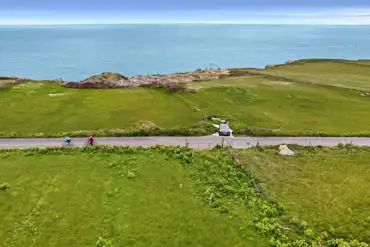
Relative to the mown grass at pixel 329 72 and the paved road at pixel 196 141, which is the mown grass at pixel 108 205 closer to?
the paved road at pixel 196 141

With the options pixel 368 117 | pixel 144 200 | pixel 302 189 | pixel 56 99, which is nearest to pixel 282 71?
pixel 368 117

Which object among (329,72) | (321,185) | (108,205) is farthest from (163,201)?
(329,72)

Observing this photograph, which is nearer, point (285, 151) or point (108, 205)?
point (108, 205)

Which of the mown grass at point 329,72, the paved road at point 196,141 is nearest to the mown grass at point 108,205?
the paved road at point 196,141

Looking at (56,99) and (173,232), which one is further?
(56,99)

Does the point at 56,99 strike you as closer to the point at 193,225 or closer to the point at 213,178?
the point at 213,178

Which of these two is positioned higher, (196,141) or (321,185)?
(196,141)

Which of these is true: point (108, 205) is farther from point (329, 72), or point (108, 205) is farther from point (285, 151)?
point (329, 72)
